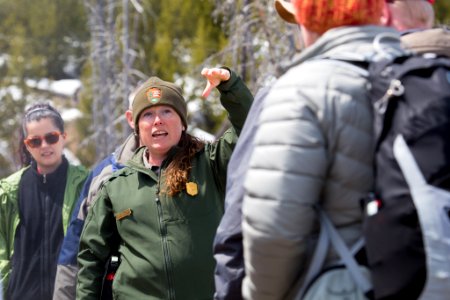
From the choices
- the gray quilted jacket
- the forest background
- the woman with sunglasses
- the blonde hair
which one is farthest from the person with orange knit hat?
the forest background

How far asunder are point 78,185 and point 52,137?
38 cm

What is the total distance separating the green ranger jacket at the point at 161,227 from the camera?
4.15 metres

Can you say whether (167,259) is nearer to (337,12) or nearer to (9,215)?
(337,12)

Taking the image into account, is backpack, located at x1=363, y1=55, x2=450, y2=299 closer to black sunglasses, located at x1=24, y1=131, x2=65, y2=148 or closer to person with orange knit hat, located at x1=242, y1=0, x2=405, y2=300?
person with orange knit hat, located at x1=242, y1=0, x2=405, y2=300

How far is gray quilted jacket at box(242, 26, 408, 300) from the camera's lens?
248 centimetres

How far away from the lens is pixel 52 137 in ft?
19.8

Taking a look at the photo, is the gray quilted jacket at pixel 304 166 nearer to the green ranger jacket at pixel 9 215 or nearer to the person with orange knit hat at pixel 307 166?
the person with orange knit hat at pixel 307 166

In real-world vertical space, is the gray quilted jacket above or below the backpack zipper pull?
below

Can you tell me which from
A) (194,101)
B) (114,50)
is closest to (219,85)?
(114,50)

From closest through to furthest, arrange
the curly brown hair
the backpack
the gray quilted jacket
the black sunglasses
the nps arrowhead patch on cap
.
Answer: the backpack < the gray quilted jacket < the curly brown hair < the nps arrowhead patch on cap < the black sunglasses

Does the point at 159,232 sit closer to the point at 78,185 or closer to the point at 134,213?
the point at 134,213

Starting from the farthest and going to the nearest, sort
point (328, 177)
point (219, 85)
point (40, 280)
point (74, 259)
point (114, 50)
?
point (114, 50) → point (40, 280) → point (74, 259) → point (219, 85) → point (328, 177)

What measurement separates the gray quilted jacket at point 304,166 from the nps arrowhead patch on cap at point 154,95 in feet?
6.48

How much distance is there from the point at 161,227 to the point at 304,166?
1.82 m
